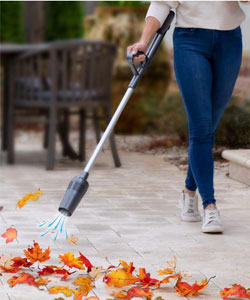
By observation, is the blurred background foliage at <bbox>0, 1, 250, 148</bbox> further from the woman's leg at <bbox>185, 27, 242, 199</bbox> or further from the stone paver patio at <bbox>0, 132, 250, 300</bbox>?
the woman's leg at <bbox>185, 27, 242, 199</bbox>

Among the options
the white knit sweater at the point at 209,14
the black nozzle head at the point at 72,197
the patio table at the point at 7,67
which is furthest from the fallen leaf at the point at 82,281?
the patio table at the point at 7,67

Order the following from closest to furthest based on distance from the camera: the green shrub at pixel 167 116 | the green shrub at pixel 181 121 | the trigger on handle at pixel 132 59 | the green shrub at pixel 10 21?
the trigger on handle at pixel 132 59 → the green shrub at pixel 181 121 → the green shrub at pixel 167 116 → the green shrub at pixel 10 21

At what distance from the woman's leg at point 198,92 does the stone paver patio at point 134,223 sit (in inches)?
11.4

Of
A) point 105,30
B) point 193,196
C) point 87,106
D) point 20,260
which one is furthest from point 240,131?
point 105,30

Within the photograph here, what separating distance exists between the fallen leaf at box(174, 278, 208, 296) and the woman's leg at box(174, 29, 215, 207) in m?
1.02

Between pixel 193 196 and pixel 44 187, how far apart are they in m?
1.38

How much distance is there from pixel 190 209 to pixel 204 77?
2.35ft

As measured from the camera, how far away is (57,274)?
3002mm

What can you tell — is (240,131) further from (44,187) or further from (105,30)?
(105,30)

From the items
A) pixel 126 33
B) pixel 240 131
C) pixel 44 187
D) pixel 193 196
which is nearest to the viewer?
pixel 193 196

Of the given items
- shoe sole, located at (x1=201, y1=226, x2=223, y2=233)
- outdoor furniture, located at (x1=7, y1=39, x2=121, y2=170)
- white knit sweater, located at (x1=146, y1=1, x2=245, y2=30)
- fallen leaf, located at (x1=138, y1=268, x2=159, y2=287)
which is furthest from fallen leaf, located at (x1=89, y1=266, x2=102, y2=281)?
outdoor furniture, located at (x1=7, y1=39, x2=121, y2=170)

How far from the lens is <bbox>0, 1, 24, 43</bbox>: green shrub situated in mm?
9594

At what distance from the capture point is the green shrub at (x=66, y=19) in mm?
9742

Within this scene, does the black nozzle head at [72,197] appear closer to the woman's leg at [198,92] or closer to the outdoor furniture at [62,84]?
the woman's leg at [198,92]
